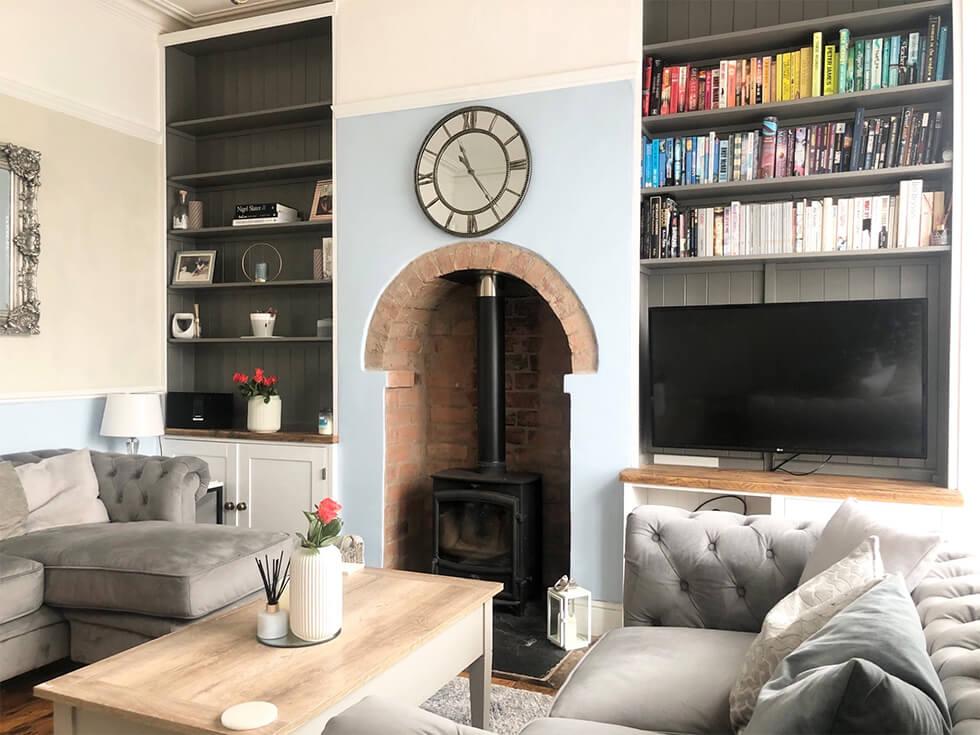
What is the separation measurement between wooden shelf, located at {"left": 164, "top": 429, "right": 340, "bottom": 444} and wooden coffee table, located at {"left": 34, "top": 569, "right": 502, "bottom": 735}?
1702 millimetres

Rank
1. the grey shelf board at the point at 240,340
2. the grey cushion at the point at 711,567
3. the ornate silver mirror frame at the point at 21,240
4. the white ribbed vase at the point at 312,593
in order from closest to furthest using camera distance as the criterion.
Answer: the white ribbed vase at the point at 312,593 → the grey cushion at the point at 711,567 → the ornate silver mirror frame at the point at 21,240 → the grey shelf board at the point at 240,340

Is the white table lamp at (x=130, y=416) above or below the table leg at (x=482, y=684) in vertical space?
above

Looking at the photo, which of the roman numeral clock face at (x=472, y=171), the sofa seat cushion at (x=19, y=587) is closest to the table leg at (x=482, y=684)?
the sofa seat cushion at (x=19, y=587)

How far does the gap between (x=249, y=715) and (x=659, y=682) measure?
0.96 metres

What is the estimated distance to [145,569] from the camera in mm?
2990

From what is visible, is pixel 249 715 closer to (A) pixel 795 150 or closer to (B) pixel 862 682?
(B) pixel 862 682

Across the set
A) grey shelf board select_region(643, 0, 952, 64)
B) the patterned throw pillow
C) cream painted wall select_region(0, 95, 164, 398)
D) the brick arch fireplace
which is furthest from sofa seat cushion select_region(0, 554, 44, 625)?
grey shelf board select_region(643, 0, 952, 64)

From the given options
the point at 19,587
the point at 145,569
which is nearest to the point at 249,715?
the point at 145,569

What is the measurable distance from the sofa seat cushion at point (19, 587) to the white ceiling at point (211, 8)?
3.25m

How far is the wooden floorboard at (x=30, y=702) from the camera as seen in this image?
273 cm

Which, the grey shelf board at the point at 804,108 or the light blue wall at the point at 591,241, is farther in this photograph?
the light blue wall at the point at 591,241

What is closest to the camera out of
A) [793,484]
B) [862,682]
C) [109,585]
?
[862,682]

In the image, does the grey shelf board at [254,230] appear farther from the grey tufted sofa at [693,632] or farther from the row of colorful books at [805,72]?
the grey tufted sofa at [693,632]

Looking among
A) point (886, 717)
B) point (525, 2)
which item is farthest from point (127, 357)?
point (886, 717)
